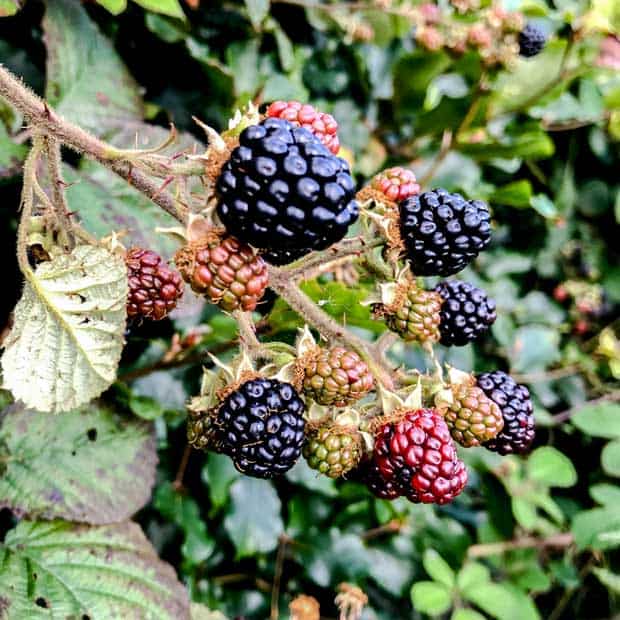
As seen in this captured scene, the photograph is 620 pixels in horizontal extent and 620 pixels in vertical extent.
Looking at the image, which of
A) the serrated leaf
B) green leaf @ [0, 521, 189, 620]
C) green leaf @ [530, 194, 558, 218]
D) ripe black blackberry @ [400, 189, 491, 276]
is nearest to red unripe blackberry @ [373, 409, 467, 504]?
ripe black blackberry @ [400, 189, 491, 276]

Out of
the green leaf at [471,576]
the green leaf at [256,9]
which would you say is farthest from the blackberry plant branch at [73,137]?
the green leaf at [471,576]

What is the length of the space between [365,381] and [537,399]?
1798mm

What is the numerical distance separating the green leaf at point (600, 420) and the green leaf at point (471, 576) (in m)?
0.65

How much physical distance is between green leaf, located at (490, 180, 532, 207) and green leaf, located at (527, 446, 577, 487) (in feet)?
2.91

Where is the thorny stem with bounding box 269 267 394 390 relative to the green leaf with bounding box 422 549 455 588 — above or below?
above

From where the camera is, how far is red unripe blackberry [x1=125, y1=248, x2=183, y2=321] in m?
1.29

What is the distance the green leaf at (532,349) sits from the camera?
2744mm

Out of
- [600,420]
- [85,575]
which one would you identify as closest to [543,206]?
[600,420]

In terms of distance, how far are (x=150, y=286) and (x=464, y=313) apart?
2.12 ft

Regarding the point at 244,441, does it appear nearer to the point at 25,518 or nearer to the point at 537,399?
the point at 25,518

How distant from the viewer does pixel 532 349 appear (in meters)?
2.79

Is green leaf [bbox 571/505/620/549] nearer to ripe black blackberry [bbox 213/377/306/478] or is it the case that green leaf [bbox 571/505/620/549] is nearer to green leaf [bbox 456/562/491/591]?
green leaf [bbox 456/562/491/591]

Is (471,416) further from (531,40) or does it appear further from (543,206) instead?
(531,40)

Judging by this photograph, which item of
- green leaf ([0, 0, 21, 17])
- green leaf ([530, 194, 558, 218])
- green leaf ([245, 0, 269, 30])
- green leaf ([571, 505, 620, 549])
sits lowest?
green leaf ([571, 505, 620, 549])
